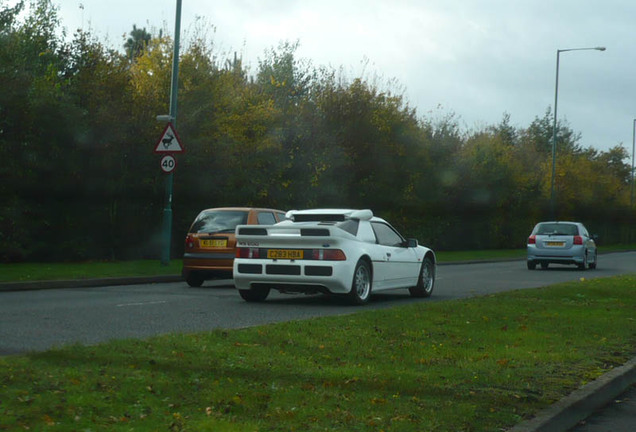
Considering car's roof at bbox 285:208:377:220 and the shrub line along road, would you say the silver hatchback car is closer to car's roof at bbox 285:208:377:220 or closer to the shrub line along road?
the shrub line along road

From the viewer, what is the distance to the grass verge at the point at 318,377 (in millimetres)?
5449

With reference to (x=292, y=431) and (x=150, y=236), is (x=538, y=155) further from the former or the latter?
(x=292, y=431)

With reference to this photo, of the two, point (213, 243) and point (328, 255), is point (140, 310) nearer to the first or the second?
point (328, 255)

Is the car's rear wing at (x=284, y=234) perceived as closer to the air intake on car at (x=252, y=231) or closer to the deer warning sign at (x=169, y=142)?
the air intake on car at (x=252, y=231)

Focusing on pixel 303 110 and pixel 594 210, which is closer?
pixel 303 110

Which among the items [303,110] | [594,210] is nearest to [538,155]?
[594,210]

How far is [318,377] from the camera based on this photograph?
22.8 ft

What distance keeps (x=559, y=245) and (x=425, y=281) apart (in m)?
13.9

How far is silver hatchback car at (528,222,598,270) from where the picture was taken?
29594mm

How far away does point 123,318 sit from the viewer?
11875 mm

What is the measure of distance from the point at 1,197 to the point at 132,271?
16.2ft

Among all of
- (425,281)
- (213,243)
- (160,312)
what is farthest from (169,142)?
(160,312)

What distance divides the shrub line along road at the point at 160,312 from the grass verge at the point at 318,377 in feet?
0.73

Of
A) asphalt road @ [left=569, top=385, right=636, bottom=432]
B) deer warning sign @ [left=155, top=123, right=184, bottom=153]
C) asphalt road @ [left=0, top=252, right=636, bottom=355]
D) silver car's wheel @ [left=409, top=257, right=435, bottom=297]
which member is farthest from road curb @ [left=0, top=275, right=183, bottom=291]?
asphalt road @ [left=569, top=385, right=636, bottom=432]
